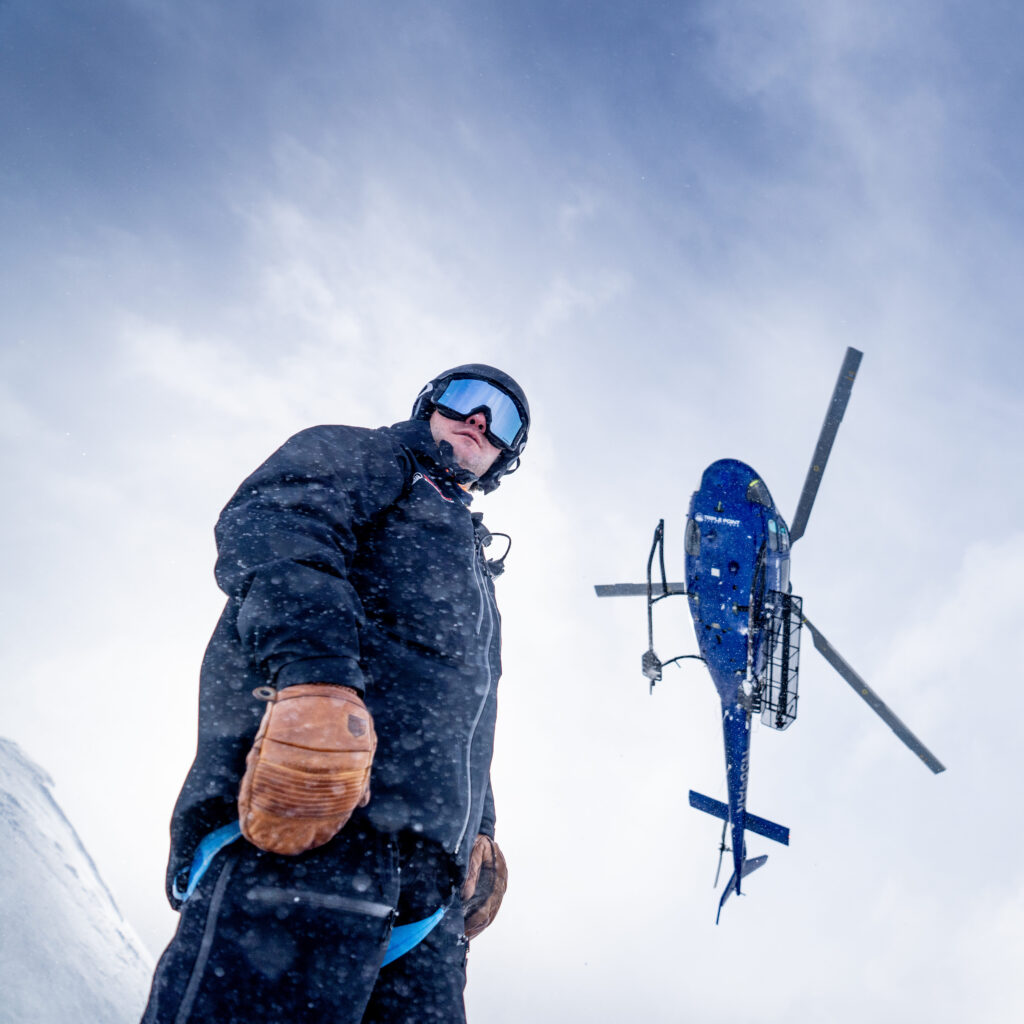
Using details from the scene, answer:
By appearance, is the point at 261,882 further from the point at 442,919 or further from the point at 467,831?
the point at 442,919

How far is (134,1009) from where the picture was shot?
189 feet

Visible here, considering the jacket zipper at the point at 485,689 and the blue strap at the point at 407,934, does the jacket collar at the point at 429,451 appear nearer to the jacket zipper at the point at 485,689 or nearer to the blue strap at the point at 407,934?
the jacket zipper at the point at 485,689

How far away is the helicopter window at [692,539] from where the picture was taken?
275 inches

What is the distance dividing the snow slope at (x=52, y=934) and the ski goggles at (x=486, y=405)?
6290 centimetres

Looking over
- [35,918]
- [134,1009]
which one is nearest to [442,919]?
[35,918]

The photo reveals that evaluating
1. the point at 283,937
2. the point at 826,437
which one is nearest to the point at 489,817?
the point at 283,937

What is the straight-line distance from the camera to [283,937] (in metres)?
1.31

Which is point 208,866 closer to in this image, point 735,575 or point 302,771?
point 302,771

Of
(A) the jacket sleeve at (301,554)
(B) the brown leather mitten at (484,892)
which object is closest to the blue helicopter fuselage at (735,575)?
(B) the brown leather mitten at (484,892)

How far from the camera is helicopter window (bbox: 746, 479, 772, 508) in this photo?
6.78 meters

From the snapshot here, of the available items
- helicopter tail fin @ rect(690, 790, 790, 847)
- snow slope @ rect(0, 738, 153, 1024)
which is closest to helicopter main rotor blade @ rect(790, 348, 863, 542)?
helicopter tail fin @ rect(690, 790, 790, 847)

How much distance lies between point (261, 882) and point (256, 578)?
2.46 ft

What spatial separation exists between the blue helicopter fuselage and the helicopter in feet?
0.04

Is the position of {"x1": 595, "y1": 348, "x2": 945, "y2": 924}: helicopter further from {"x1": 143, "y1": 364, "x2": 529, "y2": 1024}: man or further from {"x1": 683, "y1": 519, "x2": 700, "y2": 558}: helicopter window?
{"x1": 143, "y1": 364, "x2": 529, "y2": 1024}: man
